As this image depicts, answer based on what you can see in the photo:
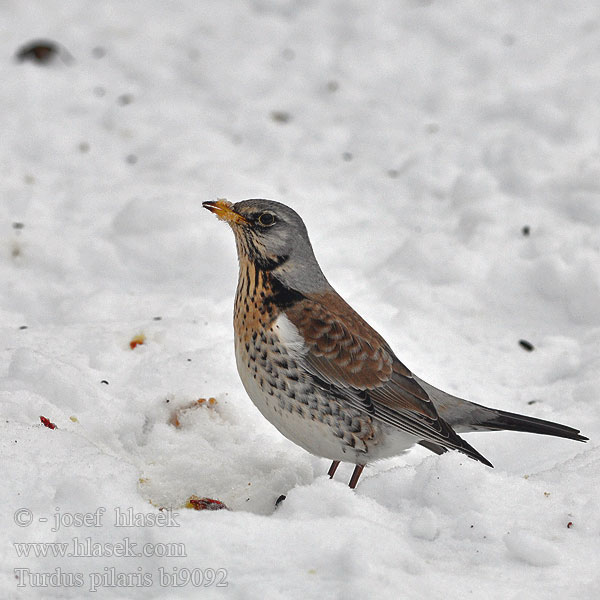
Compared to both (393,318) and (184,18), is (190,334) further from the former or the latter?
(184,18)

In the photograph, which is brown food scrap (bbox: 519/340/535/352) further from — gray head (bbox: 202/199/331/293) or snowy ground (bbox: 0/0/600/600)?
gray head (bbox: 202/199/331/293)

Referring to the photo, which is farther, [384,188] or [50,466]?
[384,188]

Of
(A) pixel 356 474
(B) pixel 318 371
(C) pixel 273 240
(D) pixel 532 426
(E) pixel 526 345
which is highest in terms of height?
(E) pixel 526 345

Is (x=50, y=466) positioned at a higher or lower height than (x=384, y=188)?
lower

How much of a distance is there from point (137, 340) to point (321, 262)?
1.64 metres

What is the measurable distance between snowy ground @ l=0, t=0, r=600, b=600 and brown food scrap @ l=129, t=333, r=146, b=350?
0.03 meters

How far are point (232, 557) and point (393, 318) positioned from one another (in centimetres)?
285

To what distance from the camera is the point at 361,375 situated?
13.8 ft

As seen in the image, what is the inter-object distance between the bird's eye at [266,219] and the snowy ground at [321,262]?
0.99 m

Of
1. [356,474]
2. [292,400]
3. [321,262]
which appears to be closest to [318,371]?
[292,400]

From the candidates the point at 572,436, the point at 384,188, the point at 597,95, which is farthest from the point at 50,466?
the point at 597,95

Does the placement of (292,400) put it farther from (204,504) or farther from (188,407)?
(188,407)

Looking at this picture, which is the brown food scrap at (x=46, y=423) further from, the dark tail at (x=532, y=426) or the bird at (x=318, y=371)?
the dark tail at (x=532, y=426)

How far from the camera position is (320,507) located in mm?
3477
